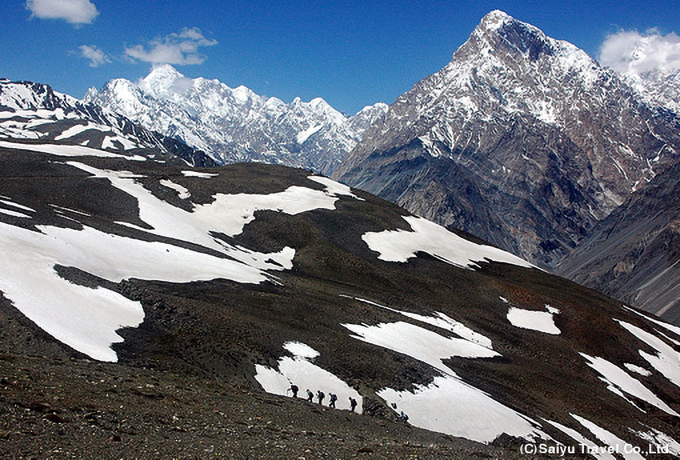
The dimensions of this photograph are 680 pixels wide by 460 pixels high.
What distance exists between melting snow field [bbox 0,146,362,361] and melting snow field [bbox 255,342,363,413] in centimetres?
870

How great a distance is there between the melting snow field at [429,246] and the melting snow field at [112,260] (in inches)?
575

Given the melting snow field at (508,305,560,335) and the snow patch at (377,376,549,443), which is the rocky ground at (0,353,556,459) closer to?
the snow patch at (377,376,549,443)

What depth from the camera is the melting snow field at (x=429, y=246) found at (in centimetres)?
8388

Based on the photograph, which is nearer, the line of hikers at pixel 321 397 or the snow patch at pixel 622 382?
the line of hikers at pixel 321 397

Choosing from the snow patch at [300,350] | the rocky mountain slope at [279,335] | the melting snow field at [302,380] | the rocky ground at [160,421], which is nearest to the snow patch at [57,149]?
the rocky mountain slope at [279,335]

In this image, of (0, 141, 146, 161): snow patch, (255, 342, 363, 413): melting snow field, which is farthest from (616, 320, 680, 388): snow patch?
(0, 141, 146, 161): snow patch

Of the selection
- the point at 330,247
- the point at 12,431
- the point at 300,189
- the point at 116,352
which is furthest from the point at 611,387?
the point at 300,189

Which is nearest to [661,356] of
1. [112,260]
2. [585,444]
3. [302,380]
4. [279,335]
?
[585,444]

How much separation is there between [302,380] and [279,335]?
18.1 ft

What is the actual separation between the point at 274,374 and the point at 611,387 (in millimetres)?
39549

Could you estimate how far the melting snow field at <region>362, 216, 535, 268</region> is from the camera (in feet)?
275

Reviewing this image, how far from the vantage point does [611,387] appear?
5425 cm

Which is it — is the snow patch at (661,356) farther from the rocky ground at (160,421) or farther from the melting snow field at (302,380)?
the rocky ground at (160,421)

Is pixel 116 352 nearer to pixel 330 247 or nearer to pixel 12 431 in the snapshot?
pixel 12 431
